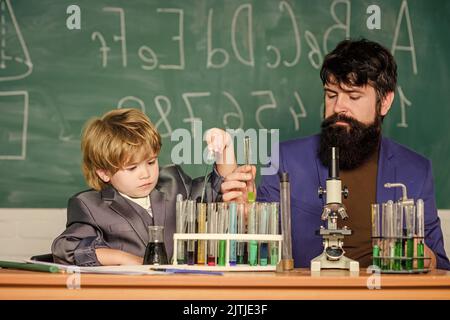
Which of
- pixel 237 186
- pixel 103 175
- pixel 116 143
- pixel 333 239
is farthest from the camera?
pixel 103 175

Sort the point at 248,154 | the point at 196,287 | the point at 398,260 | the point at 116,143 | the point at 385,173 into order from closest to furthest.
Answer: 1. the point at 196,287
2. the point at 398,260
3. the point at 248,154
4. the point at 116,143
5. the point at 385,173

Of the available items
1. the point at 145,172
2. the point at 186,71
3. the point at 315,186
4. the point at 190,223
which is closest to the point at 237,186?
the point at 190,223

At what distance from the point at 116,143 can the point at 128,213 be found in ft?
0.97

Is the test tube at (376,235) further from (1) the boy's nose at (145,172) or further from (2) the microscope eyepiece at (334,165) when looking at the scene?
(1) the boy's nose at (145,172)

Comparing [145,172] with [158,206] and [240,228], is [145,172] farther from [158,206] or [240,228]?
[240,228]

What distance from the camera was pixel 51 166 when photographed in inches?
145

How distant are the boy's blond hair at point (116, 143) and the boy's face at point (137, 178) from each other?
27 millimetres

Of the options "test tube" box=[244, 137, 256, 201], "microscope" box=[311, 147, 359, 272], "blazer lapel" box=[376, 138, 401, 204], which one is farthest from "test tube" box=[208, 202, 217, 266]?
"blazer lapel" box=[376, 138, 401, 204]

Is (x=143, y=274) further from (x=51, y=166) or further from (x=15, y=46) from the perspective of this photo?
(x=15, y=46)

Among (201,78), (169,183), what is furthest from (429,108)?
(169,183)

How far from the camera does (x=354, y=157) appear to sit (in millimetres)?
3459

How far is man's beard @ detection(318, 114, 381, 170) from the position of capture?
3.44 meters

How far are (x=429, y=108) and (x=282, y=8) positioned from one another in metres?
0.90
